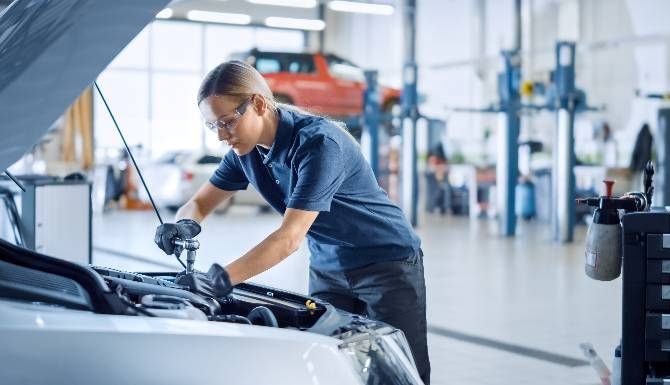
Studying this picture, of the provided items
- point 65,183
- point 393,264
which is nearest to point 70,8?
point 393,264

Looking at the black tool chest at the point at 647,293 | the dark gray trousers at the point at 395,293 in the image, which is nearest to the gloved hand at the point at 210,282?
the dark gray trousers at the point at 395,293

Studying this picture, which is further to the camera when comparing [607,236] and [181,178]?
[181,178]

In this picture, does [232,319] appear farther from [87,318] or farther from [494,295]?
[494,295]

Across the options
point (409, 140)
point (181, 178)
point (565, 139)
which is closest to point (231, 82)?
point (565, 139)

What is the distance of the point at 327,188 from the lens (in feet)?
8.80

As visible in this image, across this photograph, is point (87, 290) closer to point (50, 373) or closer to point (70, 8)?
point (50, 373)

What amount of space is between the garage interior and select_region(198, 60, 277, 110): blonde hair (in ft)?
1.07

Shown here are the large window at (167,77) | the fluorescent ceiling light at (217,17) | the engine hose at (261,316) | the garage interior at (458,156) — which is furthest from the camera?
the large window at (167,77)

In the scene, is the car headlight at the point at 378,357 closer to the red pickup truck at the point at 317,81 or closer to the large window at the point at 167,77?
the red pickup truck at the point at 317,81

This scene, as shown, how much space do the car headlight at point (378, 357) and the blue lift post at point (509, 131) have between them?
11.2 meters

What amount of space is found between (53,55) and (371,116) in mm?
13740

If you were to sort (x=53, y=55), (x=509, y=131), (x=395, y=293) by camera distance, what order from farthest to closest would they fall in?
1. (x=509, y=131)
2. (x=395, y=293)
3. (x=53, y=55)

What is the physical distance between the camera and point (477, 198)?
18.0 m

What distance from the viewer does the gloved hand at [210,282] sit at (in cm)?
232
